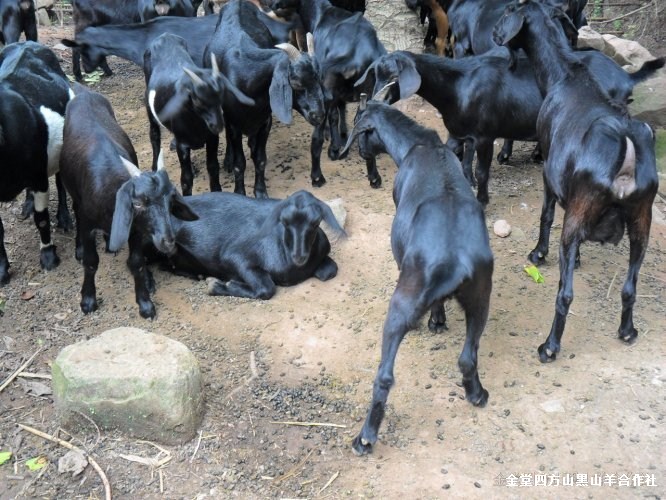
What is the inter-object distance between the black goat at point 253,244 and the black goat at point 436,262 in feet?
4.13

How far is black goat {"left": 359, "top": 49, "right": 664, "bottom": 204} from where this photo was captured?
22.2 feet

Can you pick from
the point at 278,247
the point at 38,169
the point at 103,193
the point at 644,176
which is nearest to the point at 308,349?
the point at 278,247

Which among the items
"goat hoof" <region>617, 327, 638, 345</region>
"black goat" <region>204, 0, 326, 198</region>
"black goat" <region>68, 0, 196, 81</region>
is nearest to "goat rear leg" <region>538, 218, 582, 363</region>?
"goat hoof" <region>617, 327, 638, 345</region>

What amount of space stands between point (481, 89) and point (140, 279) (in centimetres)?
341

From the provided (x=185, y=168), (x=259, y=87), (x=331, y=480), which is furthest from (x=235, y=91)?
(x=331, y=480)

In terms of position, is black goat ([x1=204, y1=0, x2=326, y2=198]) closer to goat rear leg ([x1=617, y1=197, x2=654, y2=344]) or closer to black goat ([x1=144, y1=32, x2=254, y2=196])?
black goat ([x1=144, y1=32, x2=254, y2=196])

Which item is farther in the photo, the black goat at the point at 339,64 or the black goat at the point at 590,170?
the black goat at the point at 339,64

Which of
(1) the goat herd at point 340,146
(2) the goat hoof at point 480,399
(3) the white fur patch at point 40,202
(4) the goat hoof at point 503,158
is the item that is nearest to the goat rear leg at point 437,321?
(1) the goat herd at point 340,146

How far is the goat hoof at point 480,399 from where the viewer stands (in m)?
4.84

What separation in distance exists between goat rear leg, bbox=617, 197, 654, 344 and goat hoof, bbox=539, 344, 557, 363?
576 mm

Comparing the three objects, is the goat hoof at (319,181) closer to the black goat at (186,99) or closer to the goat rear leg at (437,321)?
the black goat at (186,99)

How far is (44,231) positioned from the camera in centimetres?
674

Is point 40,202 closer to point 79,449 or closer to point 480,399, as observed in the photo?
point 79,449

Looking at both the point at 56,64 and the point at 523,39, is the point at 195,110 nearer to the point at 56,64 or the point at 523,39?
the point at 56,64
